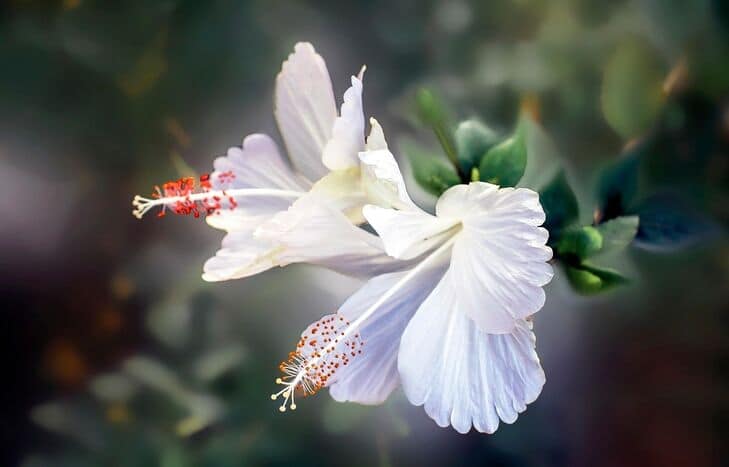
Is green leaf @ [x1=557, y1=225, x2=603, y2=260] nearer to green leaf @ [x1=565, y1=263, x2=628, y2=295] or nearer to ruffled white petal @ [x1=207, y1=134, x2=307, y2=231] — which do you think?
green leaf @ [x1=565, y1=263, x2=628, y2=295]

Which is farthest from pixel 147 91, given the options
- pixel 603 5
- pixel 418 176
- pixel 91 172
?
pixel 603 5

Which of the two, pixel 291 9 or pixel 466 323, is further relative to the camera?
pixel 291 9

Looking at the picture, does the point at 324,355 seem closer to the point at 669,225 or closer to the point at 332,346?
the point at 332,346

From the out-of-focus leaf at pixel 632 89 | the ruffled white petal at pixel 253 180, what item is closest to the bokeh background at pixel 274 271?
the out-of-focus leaf at pixel 632 89

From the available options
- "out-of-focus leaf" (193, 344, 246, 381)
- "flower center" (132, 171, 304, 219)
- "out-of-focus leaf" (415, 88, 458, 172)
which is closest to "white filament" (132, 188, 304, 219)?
"flower center" (132, 171, 304, 219)

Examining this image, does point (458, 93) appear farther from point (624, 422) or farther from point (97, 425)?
point (97, 425)

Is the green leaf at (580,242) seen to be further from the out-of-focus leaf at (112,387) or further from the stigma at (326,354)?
the out-of-focus leaf at (112,387)

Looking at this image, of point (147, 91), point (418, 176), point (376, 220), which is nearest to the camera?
point (376, 220)
